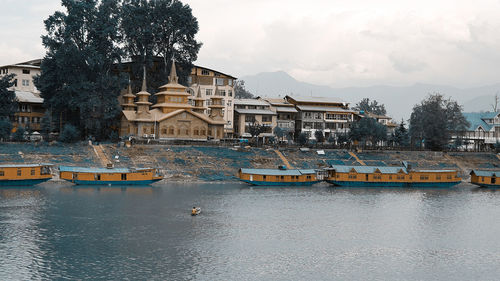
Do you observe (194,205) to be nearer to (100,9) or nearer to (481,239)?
(481,239)

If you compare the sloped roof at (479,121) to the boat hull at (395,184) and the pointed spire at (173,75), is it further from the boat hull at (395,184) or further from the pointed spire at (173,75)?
the pointed spire at (173,75)

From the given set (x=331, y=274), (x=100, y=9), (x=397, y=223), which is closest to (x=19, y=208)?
(x=331, y=274)

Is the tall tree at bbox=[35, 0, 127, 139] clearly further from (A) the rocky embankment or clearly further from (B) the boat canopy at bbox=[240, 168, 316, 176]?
(B) the boat canopy at bbox=[240, 168, 316, 176]

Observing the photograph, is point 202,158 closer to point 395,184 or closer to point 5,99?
point 395,184

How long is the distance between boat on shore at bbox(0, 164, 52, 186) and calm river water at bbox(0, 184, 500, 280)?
2.05m

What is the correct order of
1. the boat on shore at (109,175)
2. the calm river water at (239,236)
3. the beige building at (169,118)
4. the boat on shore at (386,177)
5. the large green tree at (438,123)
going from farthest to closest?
the large green tree at (438,123)
the beige building at (169,118)
the boat on shore at (386,177)
the boat on shore at (109,175)
the calm river water at (239,236)

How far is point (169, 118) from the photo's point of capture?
356 feet

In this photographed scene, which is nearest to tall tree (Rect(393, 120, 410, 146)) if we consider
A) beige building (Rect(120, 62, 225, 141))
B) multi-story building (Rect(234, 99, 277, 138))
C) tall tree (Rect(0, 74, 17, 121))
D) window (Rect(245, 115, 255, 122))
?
multi-story building (Rect(234, 99, 277, 138))

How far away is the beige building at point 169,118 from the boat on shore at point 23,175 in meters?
29.9

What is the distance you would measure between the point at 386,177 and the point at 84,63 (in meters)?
57.8

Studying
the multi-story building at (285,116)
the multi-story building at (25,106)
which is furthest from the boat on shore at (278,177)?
the multi-story building at (25,106)

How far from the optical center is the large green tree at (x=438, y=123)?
119812 mm

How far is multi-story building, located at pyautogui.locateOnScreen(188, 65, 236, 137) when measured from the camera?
128875mm

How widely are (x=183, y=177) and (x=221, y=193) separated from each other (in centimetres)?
1329
